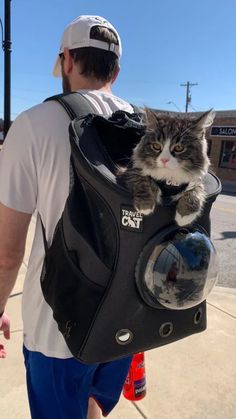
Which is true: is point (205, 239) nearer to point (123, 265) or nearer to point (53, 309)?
point (123, 265)

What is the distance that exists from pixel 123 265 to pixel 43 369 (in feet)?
2.04

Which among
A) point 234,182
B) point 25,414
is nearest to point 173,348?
point 25,414

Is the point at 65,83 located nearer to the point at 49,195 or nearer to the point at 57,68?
the point at 57,68

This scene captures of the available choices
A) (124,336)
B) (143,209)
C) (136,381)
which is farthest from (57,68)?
(136,381)

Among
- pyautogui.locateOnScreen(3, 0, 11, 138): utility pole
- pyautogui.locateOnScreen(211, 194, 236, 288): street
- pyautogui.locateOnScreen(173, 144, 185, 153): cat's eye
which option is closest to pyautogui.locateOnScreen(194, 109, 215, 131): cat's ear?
pyautogui.locateOnScreen(173, 144, 185, 153): cat's eye

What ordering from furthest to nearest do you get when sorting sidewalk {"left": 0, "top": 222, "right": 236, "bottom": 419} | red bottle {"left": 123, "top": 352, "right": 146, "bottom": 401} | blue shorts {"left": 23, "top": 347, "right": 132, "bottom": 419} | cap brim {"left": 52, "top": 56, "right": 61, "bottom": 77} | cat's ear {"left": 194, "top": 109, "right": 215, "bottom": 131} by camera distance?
sidewalk {"left": 0, "top": 222, "right": 236, "bottom": 419}
red bottle {"left": 123, "top": 352, "right": 146, "bottom": 401}
cap brim {"left": 52, "top": 56, "right": 61, "bottom": 77}
cat's ear {"left": 194, "top": 109, "right": 215, "bottom": 131}
blue shorts {"left": 23, "top": 347, "right": 132, "bottom": 419}

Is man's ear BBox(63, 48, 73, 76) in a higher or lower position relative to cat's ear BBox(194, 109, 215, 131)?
higher

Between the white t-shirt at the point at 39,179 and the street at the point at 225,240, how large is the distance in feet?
14.4

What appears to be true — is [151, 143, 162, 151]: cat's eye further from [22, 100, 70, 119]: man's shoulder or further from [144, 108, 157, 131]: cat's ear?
[22, 100, 70, 119]: man's shoulder

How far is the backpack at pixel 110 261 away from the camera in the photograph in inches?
51.1

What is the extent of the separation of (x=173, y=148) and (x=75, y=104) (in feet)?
1.49

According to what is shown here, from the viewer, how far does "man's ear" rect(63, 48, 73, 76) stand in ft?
5.42

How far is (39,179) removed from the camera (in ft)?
4.91

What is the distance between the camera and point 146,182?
1.40m
